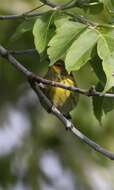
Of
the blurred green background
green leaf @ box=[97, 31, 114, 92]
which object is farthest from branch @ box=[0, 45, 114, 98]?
the blurred green background

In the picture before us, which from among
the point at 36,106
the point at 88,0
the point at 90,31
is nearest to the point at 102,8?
the point at 88,0

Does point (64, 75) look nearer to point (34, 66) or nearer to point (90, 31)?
point (90, 31)

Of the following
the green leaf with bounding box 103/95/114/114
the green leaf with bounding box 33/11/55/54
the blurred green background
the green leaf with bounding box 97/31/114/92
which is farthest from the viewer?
the blurred green background

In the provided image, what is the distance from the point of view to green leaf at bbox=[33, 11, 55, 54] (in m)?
2.65

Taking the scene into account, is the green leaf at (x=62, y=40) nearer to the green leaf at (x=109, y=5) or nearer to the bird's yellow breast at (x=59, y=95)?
the green leaf at (x=109, y=5)

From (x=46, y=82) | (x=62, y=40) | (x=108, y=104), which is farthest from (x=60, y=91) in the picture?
(x=62, y=40)

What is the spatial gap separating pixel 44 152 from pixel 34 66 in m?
1.62

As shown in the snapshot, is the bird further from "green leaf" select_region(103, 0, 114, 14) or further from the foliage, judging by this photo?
"green leaf" select_region(103, 0, 114, 14)

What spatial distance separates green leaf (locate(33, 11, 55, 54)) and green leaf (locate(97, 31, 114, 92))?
0.23 m

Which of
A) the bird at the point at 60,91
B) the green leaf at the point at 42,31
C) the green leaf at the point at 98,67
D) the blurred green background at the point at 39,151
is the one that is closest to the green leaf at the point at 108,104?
the bird at the point at 60,91

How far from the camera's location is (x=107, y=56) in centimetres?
247

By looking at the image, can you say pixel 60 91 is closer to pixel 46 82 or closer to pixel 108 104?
pixel 108 104

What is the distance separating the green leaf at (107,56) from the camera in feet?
8.00

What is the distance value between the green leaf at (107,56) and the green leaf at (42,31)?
23 cm
